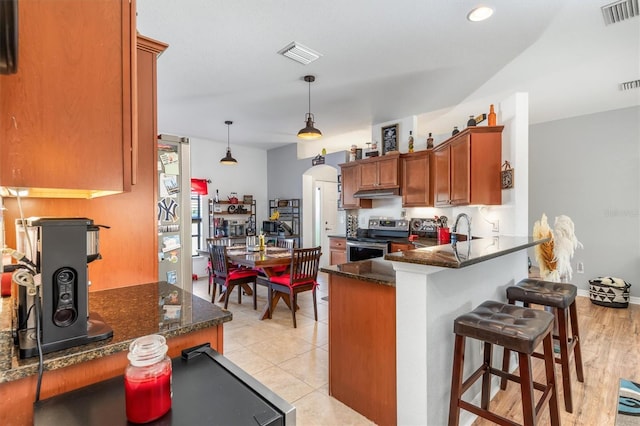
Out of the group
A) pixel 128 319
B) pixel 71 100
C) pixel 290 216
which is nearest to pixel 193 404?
pixel 128 319

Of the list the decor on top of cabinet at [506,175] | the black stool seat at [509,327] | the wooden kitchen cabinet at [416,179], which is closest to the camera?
the black stool seat at [509,327]

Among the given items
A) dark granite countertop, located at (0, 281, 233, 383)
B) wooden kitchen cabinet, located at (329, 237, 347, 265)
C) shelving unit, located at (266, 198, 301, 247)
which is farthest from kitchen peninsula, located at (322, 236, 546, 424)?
shelving unit, located at (266, 198, 301, 247)

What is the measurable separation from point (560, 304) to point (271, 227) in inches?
217

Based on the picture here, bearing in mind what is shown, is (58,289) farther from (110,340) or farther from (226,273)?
(226,273)

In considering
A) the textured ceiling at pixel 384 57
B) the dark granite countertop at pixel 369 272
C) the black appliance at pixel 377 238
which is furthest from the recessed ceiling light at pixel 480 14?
the black appliance at pixel 377 238

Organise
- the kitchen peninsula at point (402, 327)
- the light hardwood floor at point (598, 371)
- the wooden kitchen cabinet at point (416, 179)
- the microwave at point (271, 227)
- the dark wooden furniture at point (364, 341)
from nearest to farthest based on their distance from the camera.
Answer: the kitchen peninsula at point (402, 327) → the dark wooden furniture at point (364, 341) → the light hardwood floor at point (598, 371) → the wooden kitchen cabinet at point (416, 179) → the microwave at point (271, 227)

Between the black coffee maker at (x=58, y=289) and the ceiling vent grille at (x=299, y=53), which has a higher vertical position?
the ceiling vent grille at (x=299, y=53)

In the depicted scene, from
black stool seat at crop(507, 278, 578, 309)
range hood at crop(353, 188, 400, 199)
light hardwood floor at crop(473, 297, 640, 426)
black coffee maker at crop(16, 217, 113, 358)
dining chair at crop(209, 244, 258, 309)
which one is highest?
range hood at crop(353, 188, 400, 199)

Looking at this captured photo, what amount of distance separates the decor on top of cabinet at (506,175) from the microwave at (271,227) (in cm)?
463

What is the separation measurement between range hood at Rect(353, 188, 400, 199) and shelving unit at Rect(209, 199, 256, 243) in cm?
265

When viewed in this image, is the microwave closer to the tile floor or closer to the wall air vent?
the tile floor

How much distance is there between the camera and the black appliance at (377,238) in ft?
16.2

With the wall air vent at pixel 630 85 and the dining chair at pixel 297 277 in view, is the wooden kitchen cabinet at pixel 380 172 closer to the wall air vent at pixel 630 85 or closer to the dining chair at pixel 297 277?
the dining chair at pixel 297 277

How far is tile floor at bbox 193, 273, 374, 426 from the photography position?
205 centimetres
